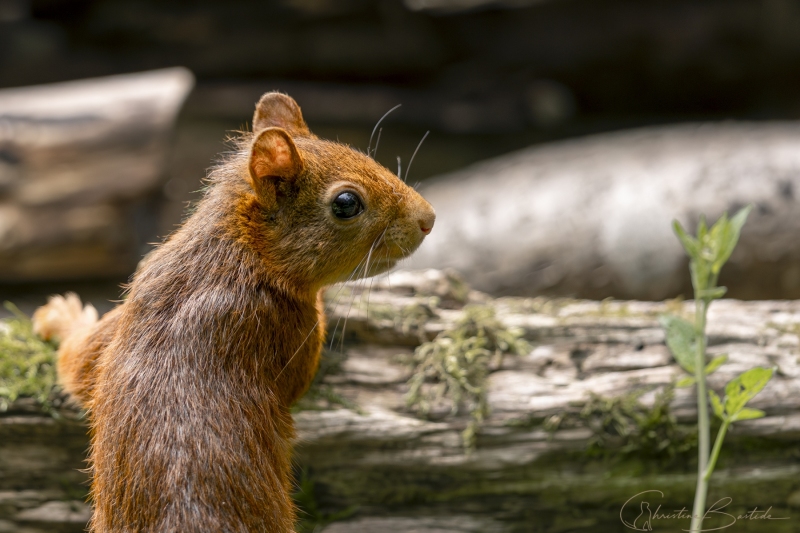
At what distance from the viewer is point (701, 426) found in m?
3.32

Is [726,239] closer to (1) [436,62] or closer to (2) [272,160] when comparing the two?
(2) [272,160]

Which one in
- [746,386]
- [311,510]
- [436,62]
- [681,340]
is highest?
[436,62]

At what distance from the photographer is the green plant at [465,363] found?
12.0ft

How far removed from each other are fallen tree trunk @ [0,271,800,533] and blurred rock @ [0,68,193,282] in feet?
13.4

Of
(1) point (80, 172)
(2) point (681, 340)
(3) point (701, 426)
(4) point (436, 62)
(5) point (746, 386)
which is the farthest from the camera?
(4) point (436, 62)

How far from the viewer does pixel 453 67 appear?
36.1 ft

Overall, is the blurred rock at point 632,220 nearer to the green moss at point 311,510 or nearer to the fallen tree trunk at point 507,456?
the fallen tree trunk at point 507,456

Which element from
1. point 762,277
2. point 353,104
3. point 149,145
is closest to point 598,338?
point 762,277

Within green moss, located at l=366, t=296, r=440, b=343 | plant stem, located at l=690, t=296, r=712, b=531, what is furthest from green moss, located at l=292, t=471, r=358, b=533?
plant stem, located at l=690, t=296, r=712, b=531

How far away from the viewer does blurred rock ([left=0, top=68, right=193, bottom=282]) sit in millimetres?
6968

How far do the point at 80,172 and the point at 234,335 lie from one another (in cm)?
512

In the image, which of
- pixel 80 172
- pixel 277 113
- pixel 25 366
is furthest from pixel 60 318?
pixel 80 172

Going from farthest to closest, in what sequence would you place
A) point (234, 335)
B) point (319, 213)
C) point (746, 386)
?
point (746, 386)
point (319, 213)
point (234, 335)

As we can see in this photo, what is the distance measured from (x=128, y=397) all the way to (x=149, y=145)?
5134mm
